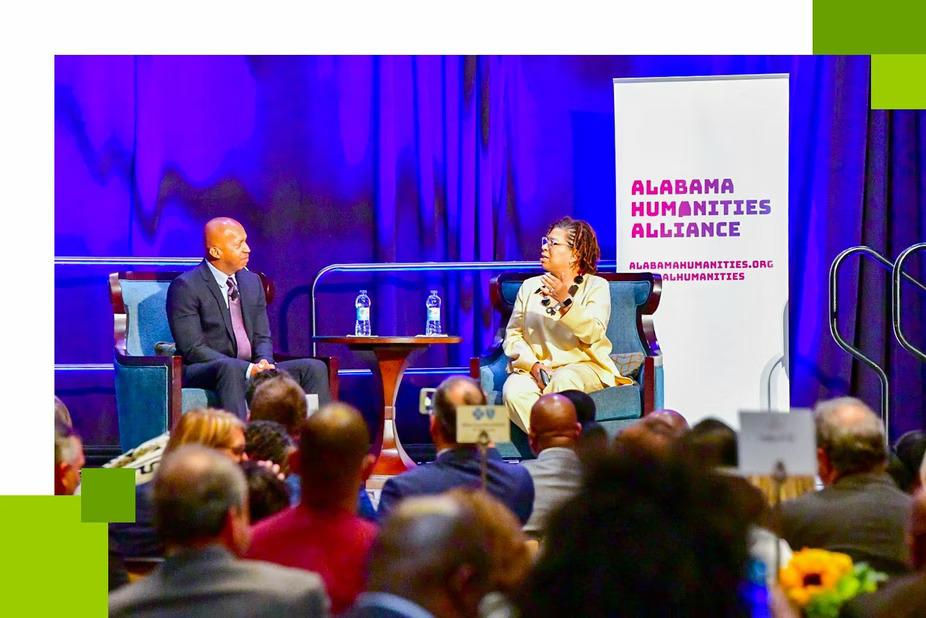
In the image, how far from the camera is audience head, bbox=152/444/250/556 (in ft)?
7.89

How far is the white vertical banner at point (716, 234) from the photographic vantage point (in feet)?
23.9

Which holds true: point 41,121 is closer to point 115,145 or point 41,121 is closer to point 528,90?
point 115,145

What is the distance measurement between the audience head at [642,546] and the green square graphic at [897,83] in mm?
6059

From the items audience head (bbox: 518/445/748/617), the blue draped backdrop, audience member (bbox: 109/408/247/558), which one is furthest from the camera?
the blue draped backdrop

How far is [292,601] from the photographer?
2.34m

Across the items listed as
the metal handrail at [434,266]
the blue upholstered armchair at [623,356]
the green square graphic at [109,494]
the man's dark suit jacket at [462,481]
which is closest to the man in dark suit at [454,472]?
the man's dark suit jacket at [462,481]

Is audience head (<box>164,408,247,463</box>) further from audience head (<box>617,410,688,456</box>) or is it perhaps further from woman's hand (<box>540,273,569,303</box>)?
woman's hand (<box>540,273,569,303</box>)

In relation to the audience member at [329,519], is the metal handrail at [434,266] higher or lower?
higher

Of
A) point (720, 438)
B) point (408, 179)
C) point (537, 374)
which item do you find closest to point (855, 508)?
point (720, 438)

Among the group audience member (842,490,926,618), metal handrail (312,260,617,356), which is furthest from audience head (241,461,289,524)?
metal handrail (312,260,617,356)

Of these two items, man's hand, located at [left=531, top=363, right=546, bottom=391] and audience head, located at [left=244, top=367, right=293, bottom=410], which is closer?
audience head, located at [left=244, top=367, right=293, bottom=410]

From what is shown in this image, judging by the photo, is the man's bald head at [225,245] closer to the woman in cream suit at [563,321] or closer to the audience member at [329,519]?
the woman in cream suit at [563,321]

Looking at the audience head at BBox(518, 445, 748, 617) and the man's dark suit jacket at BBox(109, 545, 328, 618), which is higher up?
the audience head at BBox(518, 445, 748, 617)

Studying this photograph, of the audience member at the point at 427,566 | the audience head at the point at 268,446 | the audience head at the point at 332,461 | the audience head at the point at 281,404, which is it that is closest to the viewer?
the audience member at the point at 427,566
